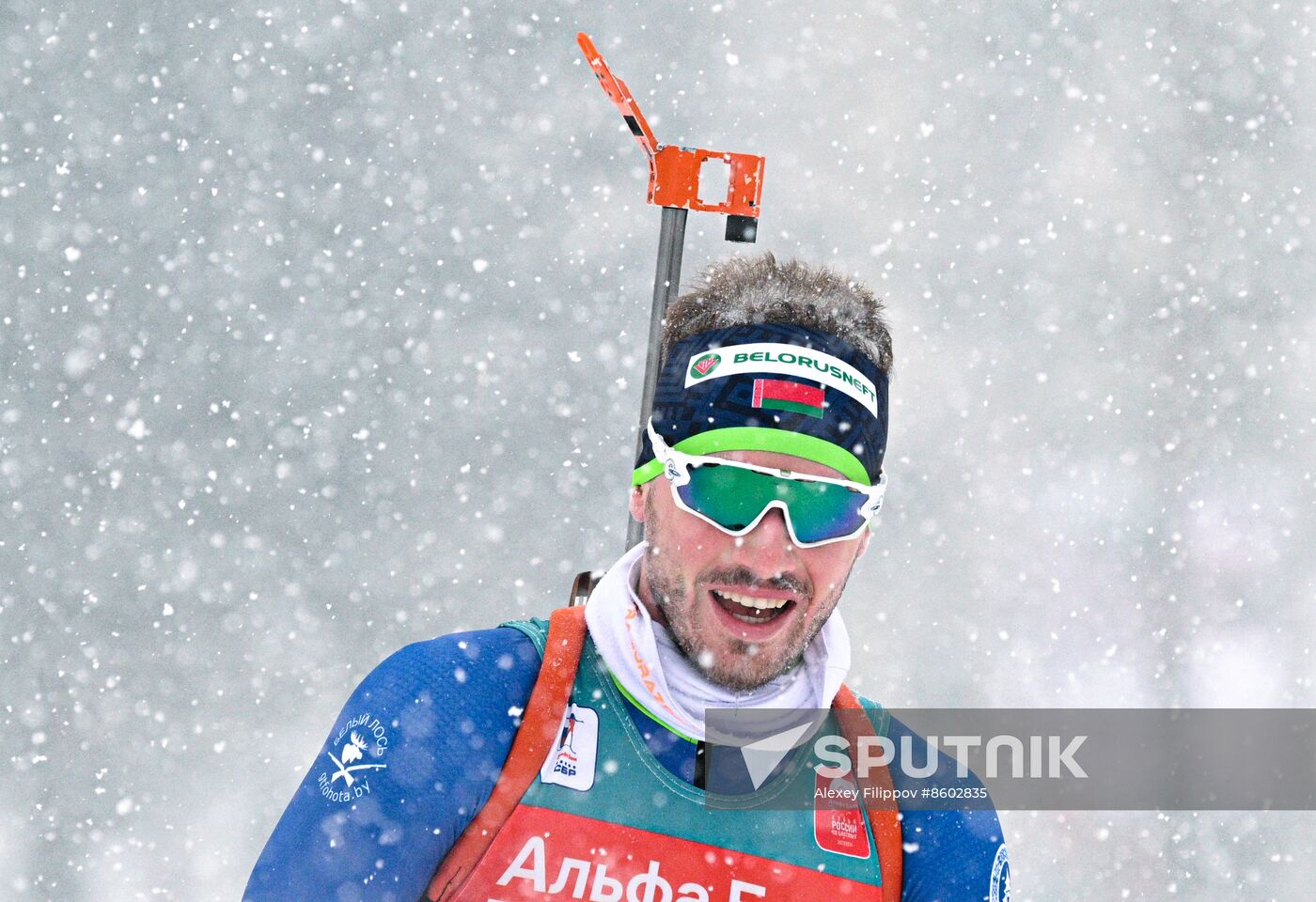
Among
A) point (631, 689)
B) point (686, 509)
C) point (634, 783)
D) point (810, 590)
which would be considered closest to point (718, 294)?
point (686, 509)

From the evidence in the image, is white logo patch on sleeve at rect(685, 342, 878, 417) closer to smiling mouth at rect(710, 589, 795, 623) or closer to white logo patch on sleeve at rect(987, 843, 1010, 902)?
smiling mouth at rect(710, 589, 795, 623)

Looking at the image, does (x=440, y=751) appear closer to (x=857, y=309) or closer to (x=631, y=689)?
(x=631, y=689)

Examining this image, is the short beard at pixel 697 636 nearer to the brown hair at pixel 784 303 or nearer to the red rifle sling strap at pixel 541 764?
the red rifle sling strap at pixel 541 764

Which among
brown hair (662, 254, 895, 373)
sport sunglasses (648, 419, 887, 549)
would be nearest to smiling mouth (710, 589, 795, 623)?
sport sunglasses (648, 419, 887, 549)

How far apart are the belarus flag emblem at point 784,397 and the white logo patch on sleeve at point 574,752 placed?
920mm

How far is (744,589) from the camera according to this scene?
296 cm

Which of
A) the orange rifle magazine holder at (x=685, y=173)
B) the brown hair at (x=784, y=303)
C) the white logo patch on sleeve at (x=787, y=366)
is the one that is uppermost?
the orange rifle magazine holder at (x=685, y=173)

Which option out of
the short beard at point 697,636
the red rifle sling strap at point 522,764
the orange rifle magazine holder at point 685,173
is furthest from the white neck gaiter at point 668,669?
the orange rifle magazine holder at point 685,173

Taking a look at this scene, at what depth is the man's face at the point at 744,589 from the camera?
296 centimetres

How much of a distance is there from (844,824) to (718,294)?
1515mm

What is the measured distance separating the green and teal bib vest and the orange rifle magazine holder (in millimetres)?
1726

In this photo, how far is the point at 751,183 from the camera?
405 cm

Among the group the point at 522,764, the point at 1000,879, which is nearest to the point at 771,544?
the point at 522,764

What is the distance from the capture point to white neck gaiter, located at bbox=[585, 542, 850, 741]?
115 inches
